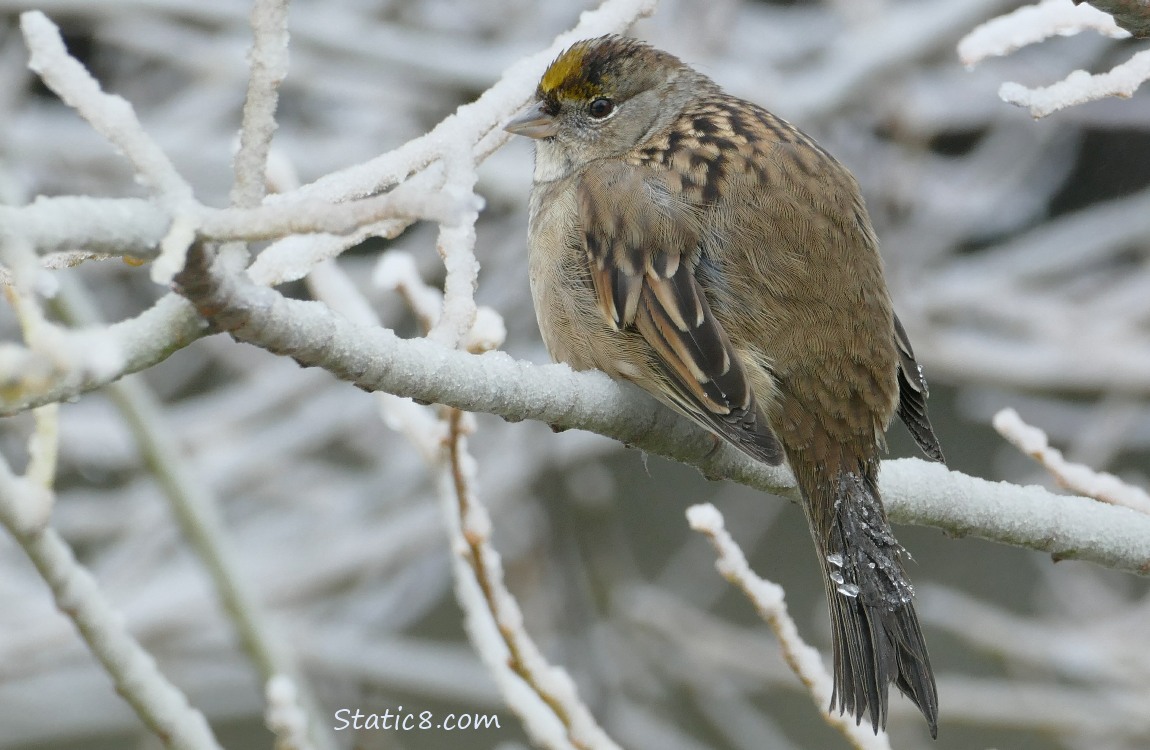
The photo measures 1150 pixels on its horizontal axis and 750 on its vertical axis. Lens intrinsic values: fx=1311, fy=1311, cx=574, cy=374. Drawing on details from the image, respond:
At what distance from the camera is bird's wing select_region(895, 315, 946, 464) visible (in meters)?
3.19

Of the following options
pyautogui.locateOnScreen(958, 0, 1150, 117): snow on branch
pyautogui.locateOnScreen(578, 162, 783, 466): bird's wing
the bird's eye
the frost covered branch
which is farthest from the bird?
pyautogui.locateOnScreen(958, 0, 1150, 117): snow on branch

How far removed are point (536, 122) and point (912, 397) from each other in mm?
1315

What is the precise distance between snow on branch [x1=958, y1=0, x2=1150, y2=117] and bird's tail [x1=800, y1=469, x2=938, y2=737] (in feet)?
3.08

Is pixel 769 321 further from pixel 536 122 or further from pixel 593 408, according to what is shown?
pixel 536 122

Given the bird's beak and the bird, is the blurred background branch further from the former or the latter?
the bird

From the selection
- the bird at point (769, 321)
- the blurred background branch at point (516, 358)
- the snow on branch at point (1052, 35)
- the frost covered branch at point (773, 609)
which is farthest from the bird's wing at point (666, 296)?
the blurred background branch at point (516, 358)

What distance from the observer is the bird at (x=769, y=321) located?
2.70 m

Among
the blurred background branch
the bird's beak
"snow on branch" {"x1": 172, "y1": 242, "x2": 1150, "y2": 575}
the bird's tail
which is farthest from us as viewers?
the blurred background branch

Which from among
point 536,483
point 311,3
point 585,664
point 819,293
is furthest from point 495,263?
point 819,293

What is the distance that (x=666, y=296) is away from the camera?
3.01 m

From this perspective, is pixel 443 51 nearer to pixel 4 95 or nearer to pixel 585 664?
pixel 4 95

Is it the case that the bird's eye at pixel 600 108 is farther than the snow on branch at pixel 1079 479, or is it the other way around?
the bird's eye at pixel 600 108

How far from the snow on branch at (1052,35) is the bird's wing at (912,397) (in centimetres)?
115

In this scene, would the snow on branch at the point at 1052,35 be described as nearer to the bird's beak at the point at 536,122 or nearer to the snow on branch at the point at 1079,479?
the snow on branch at the point at 1079,479
